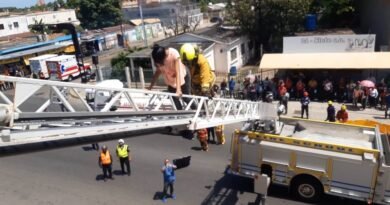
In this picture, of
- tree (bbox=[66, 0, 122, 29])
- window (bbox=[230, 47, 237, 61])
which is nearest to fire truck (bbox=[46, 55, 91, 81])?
window (bbox=[230, 47, 237, 61])

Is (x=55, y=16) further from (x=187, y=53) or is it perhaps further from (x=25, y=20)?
(x=187, y=53)

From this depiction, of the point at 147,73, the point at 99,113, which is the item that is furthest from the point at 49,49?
the point at 99,113

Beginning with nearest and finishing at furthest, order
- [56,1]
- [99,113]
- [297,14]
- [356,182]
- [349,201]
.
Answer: [99,113] < [356,182] < [349,201] < [297,14] < [56,1]

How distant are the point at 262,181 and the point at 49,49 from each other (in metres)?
32.3

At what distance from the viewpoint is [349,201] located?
404 inches

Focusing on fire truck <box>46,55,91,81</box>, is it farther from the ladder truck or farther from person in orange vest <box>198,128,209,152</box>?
the ladder truck

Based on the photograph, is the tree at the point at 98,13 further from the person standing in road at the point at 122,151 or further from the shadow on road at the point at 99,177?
the person standing in road at the point at 122,151

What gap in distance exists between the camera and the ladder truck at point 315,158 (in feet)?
30.0

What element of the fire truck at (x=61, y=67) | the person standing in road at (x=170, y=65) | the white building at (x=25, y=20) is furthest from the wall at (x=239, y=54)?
the white building at (x=25, y=20)

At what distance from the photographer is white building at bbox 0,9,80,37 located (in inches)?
2547

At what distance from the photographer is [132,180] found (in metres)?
12.3

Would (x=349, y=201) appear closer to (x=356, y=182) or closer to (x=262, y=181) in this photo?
(x=356, y=182)

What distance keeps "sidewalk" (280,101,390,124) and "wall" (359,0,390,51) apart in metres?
7.31

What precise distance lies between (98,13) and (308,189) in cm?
6080
